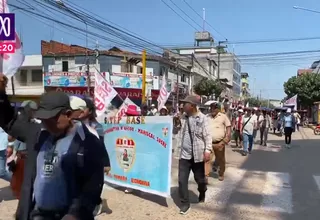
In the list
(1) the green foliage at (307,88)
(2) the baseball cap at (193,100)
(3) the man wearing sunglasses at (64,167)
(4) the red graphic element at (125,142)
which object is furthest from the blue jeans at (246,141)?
(1) the green foliage at (307,88)

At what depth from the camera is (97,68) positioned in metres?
33.2

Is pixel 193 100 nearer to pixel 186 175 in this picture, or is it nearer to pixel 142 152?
pixel 186 175

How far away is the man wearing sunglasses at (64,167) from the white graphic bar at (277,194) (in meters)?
4.22

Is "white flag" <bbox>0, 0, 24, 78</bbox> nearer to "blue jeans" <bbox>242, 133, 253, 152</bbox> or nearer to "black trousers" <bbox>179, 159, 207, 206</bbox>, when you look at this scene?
"black trousers" <bbox>179, 159, 207, 206</bbox>

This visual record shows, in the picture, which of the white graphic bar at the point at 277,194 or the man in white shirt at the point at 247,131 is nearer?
the white graphic bar at the point at 277,194

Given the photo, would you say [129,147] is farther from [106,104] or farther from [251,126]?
[251,126]

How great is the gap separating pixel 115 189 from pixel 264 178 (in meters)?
3.44

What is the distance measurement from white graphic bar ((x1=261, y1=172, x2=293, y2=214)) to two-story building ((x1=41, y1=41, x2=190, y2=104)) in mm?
24213

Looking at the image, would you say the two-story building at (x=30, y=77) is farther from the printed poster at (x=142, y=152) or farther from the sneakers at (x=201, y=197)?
the sneakers at (x=201, y=197)

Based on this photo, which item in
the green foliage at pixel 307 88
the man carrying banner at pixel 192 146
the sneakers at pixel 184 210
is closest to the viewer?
the sneakers at pixel 184 210

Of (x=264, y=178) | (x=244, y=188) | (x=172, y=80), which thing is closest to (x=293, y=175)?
(x=264, y=178)

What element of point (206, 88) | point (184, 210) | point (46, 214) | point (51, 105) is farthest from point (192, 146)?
point (206, 88)

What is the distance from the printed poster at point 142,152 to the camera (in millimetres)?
5914

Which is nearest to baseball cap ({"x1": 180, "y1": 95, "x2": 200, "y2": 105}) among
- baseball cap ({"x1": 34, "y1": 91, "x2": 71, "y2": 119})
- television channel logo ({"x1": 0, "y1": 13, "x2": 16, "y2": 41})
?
television channel logo ({"x1": 0, "y1": 13, "x2": 16, "y2": 41})
